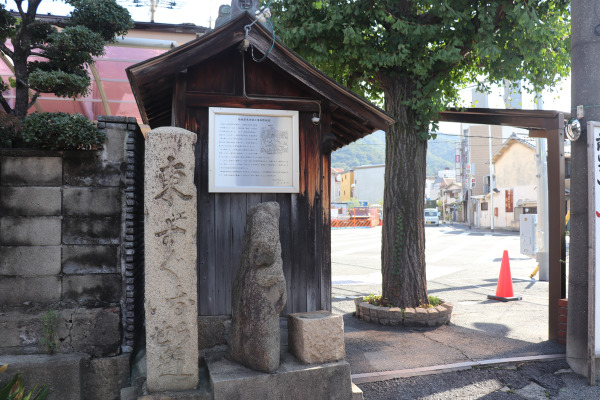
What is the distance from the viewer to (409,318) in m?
7.35

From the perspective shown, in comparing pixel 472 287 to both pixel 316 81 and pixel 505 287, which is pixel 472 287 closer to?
pixel 505 287

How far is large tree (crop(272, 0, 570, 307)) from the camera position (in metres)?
6.96

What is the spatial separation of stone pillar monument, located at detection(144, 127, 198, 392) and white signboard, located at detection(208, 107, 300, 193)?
1.25m

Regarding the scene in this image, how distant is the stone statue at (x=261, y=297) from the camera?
172 inches

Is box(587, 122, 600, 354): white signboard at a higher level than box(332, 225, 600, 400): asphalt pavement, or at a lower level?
higher

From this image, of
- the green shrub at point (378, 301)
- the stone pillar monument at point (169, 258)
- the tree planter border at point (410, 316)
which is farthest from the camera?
the green shrub at point (378, 301)

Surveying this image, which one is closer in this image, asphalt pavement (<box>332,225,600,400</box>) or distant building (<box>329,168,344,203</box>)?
asphalt pavement (<box>332,225,600,400</box>)

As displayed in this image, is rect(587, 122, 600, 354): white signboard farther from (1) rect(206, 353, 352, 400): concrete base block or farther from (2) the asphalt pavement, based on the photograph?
(1) rect(206, 353, 352, 400): concrete base block

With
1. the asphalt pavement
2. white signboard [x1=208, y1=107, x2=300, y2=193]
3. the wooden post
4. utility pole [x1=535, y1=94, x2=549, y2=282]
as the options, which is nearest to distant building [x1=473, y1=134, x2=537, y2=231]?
utility pole [x1=535, y1=94, x2=549, y2=282]

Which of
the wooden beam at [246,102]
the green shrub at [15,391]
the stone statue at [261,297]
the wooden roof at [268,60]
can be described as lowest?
the green shrub at [15,391]

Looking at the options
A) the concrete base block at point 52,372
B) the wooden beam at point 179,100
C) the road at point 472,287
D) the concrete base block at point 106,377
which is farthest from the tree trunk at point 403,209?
the concrete base block at point 52,372

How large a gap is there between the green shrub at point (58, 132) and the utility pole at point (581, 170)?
19.9ft

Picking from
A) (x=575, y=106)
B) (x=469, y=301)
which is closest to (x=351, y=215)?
(x=469, y=301)

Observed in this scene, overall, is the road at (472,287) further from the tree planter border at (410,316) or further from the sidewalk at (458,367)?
the sidewalk at (458,367)
